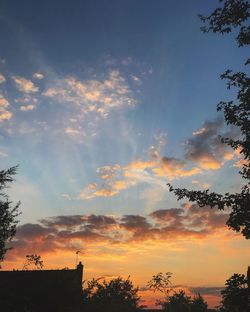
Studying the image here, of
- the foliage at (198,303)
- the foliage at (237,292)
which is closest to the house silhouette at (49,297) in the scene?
the foliage at (237,292)

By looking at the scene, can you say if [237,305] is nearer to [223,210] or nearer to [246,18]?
[223,210]

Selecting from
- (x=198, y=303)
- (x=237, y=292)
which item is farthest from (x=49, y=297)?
(x=198, y=303)

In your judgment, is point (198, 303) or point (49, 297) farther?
point (198, 303)

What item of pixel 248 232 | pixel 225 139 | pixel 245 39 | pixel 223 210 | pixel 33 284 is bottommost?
pixel 33 284

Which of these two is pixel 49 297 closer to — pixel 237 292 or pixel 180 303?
pixel 237 292

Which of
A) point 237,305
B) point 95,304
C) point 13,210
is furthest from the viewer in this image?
point 13,210

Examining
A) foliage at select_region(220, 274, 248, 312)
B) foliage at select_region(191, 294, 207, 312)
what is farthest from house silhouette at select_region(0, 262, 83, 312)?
foliage at select_region(191, 294, 207, 312)

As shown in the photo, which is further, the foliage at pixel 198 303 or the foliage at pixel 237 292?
the foliage at pixel 198 303

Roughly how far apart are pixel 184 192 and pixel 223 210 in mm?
2055

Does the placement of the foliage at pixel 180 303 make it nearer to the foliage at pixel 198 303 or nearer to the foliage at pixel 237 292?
the foliage at pixel 198 303

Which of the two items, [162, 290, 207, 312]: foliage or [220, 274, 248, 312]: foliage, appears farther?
[162, 290, 207, 312]: foliage

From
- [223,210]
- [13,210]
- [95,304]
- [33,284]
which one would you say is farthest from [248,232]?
[13,210]

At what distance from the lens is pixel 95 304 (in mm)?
20750

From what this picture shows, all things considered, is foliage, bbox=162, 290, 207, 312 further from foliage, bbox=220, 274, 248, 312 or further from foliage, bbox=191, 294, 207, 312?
foliage, bbox=220, 274, 248, 312
